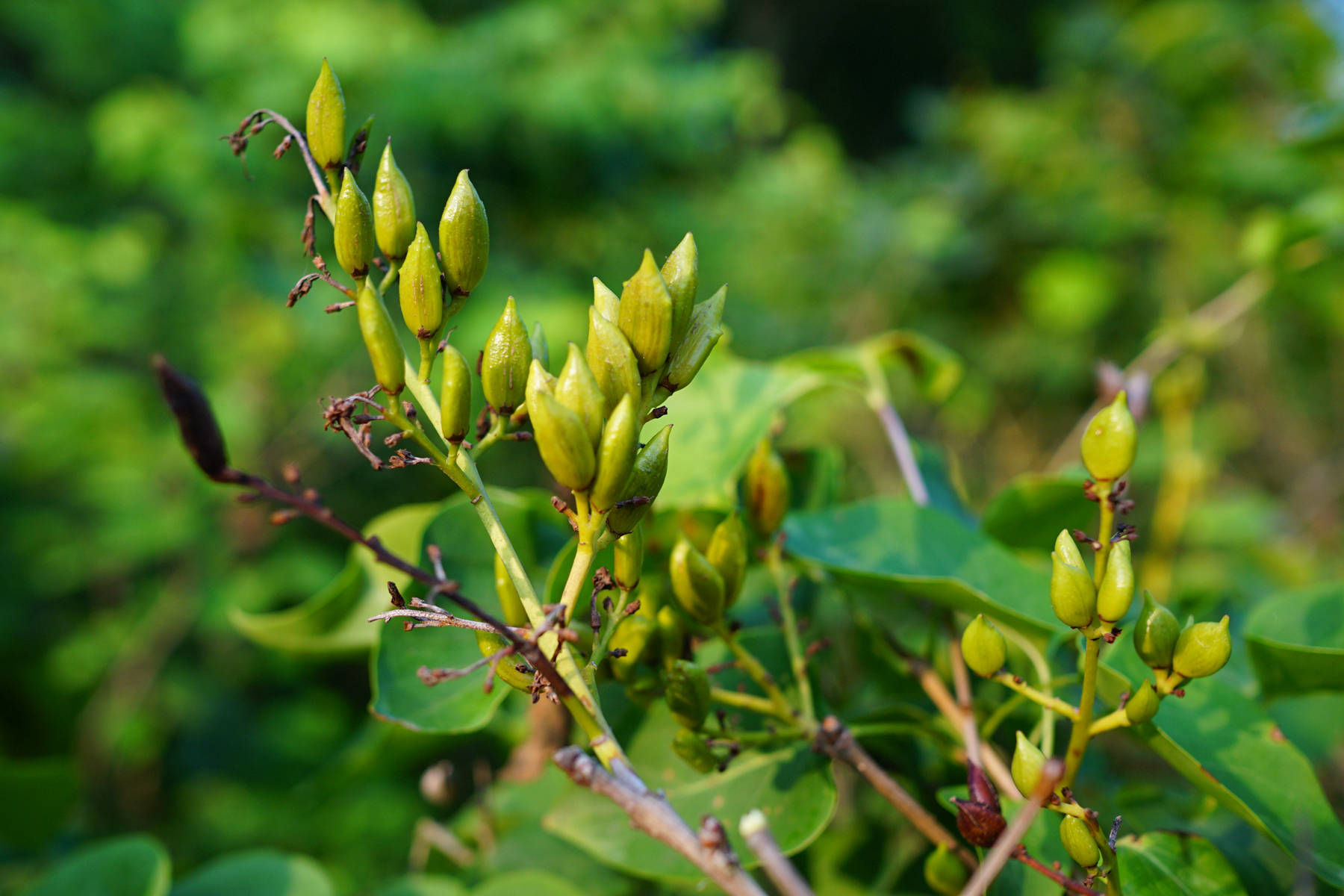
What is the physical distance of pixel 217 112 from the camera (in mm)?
2875

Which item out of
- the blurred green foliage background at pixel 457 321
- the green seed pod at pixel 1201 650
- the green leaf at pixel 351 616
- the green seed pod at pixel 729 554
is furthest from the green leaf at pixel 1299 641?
the blurred green foliage background at pixel 457 321

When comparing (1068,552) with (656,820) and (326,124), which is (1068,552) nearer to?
(656,820)

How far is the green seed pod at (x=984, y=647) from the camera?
13.8 inches

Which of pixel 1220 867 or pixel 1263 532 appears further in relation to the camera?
pixel 1263 532

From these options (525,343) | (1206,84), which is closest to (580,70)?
(1206,84)

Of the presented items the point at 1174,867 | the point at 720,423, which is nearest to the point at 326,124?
the point at 720,423

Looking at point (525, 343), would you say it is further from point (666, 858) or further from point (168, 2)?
point (168, 2)

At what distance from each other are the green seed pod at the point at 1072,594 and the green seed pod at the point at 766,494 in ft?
0.66

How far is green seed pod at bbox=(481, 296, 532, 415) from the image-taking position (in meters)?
0.32

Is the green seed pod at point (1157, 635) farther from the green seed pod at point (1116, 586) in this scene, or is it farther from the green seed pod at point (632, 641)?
the green seed pod at point (632, 641)

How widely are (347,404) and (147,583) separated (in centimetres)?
309

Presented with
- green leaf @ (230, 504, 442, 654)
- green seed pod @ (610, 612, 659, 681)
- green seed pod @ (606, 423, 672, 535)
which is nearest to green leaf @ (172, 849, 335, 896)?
green leaf @ (230, 504, 442, 654)

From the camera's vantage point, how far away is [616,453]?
286 millimetres

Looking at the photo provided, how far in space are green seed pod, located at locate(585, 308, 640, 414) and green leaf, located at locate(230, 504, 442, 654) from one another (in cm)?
29
